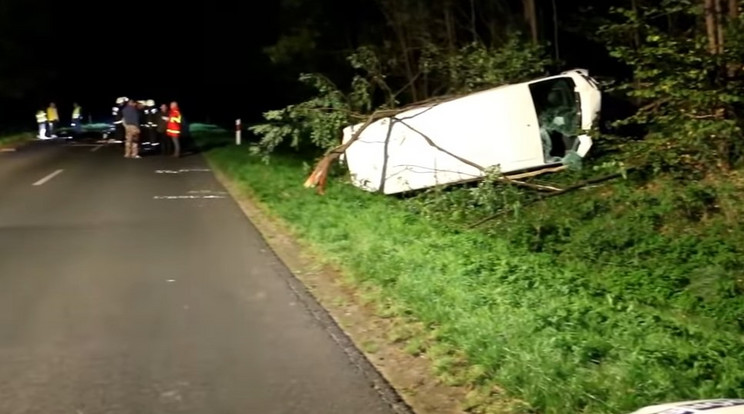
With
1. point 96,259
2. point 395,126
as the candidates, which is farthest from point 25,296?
Result: point 395,126

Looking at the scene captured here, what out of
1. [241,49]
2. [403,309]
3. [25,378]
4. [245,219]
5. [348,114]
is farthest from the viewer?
[241,49]

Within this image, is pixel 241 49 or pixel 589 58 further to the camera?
pixel 241 49

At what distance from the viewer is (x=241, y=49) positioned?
188 feet

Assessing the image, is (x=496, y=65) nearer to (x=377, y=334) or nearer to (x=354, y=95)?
(x=354, y=95)

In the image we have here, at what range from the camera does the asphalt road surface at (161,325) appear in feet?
19.8

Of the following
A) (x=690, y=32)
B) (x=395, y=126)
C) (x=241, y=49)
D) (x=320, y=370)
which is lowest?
(x=320, y=370)

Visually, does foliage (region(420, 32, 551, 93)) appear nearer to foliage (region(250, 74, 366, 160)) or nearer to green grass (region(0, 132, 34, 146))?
foliage (region(250, 74, 366, 160))

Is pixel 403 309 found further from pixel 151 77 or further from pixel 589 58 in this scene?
pixel 151 77

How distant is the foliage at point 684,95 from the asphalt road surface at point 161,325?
4.82m

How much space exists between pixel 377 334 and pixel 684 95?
537 cm

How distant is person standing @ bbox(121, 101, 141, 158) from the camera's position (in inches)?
1051

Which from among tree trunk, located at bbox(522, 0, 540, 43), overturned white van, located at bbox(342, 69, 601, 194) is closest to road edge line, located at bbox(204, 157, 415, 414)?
overturned white van, located at bbox(342, 69, 601, 194)

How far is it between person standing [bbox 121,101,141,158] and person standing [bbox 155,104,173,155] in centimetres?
98

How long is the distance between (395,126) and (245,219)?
2.75 m
